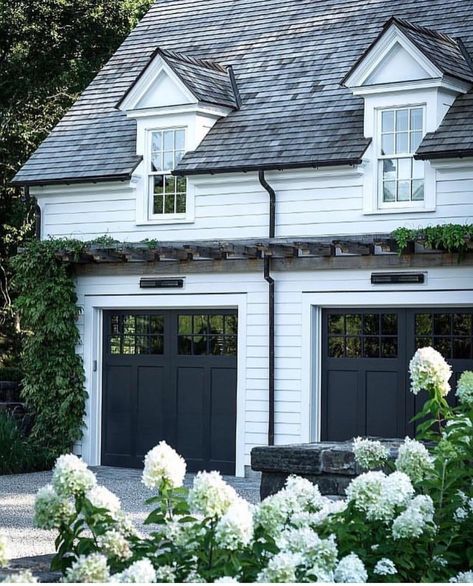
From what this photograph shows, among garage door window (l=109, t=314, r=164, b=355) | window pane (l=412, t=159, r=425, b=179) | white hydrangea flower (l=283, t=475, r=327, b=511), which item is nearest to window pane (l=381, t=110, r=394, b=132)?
window pane (l=412, t=159, r=425, b=179)

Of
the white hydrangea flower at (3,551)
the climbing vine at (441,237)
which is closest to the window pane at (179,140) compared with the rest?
the climbing vine at (441,237)

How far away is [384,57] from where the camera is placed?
1481 centimetres

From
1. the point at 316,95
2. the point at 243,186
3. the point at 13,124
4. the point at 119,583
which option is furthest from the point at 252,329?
the point at 119,583

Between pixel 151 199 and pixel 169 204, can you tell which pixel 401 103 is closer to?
pixel 169 204

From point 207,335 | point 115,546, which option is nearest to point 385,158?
point 207,335

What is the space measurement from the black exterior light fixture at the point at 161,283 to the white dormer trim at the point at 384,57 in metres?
3.63

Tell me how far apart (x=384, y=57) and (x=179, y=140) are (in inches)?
132

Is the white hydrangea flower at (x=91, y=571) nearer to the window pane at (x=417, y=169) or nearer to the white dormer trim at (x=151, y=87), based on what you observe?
the window pane at (x=417, y=169)

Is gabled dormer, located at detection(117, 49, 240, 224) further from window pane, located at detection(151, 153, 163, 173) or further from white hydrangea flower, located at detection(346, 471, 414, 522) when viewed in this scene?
white hydrangea flower, located at detection(346, 471, 414, 522)

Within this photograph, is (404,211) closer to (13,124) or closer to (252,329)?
(252,329)

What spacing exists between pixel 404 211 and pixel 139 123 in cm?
448

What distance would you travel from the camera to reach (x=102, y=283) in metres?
17.1

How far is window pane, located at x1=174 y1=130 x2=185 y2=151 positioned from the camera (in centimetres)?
1659

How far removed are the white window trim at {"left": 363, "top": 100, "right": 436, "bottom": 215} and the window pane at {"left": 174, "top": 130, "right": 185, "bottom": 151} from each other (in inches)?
119
